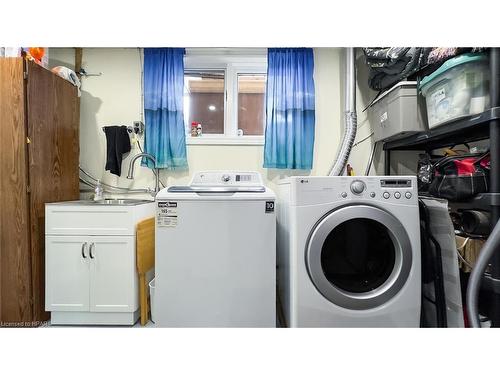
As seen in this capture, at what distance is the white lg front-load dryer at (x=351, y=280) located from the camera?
4.22 ft

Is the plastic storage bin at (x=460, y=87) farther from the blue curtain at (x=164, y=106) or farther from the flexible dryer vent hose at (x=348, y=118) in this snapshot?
the blue curtain at (x=164, y=106)

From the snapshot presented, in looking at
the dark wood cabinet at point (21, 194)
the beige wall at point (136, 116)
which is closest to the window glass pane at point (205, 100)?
the beige wall at point (136, 116)

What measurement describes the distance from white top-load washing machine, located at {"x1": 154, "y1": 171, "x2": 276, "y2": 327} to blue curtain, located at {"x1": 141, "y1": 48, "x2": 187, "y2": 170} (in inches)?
34.1

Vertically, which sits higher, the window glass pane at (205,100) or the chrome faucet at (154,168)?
the window glass pane at (205,100)

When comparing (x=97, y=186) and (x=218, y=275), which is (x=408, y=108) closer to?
(x=218, y=275)

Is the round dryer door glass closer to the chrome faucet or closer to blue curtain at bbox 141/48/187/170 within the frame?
blue curtain at bbox 141/48/187/170

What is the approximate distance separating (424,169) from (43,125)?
272 cm

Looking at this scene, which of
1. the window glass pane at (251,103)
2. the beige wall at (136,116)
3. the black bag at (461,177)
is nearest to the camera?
the black bag at (461,177)

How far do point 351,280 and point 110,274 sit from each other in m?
1.54

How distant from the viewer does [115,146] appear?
216 centimetres

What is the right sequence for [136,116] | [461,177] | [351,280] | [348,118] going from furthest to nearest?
1. [136,116]
2. [348,118]
3. [351,280]
4. [461,177]

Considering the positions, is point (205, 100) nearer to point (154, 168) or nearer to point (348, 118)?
point (154, 168)

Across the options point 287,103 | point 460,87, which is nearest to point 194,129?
point 287,103

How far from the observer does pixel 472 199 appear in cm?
124
